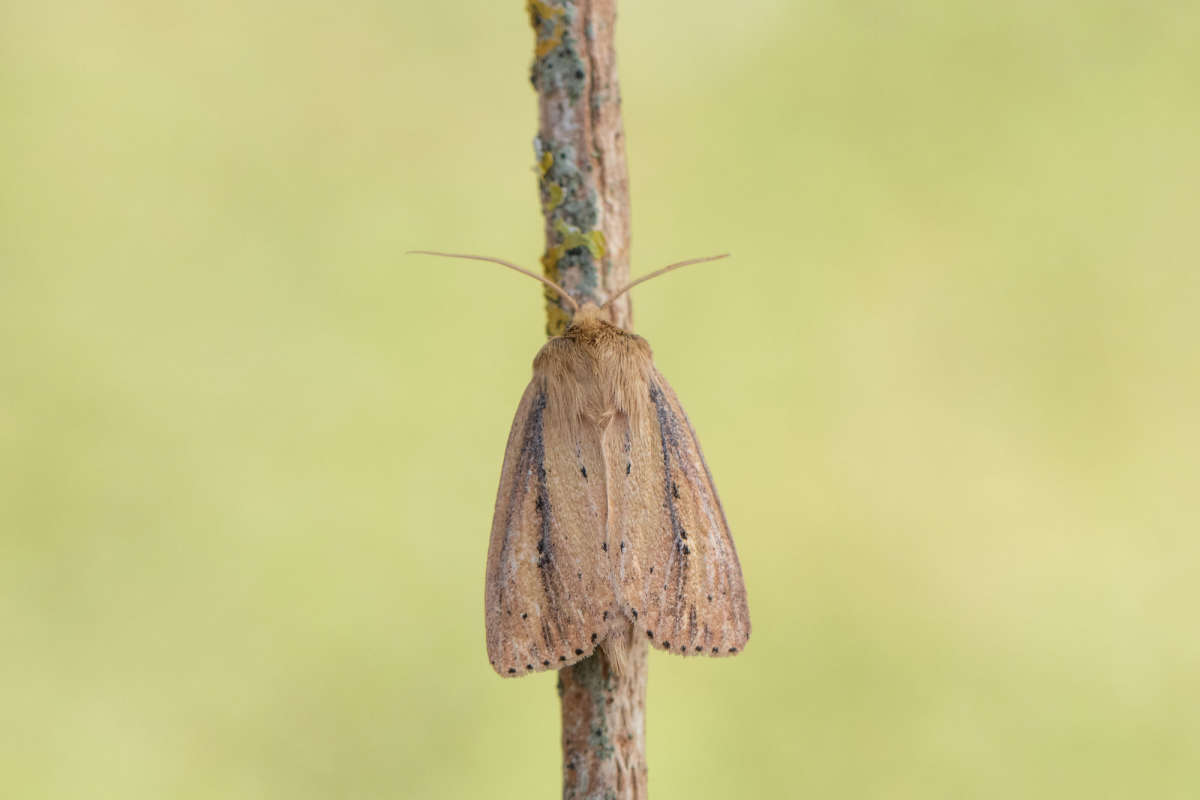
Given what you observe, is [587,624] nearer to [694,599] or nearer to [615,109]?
[694,599]

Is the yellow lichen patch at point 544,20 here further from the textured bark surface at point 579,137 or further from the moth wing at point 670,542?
the moth wing at point 670,542

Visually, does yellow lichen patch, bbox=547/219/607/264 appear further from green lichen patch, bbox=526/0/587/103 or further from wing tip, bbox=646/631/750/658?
wing tip, bbox=646/631/750/658

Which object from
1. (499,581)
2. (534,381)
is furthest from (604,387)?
(499,581)

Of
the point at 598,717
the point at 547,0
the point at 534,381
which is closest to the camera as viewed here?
the point at 598,717

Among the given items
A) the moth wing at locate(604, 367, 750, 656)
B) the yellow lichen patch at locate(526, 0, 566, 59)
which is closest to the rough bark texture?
the yellow lichen patch at locate(526, 0, 566, 59)

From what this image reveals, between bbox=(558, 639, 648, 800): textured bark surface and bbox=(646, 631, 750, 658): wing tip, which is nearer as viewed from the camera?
bbox=(558, 639, 648, 800): textured bark surface

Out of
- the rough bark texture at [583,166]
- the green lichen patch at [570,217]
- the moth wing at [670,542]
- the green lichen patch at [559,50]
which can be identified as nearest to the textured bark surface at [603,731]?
the rough bark texture at [583,166]
